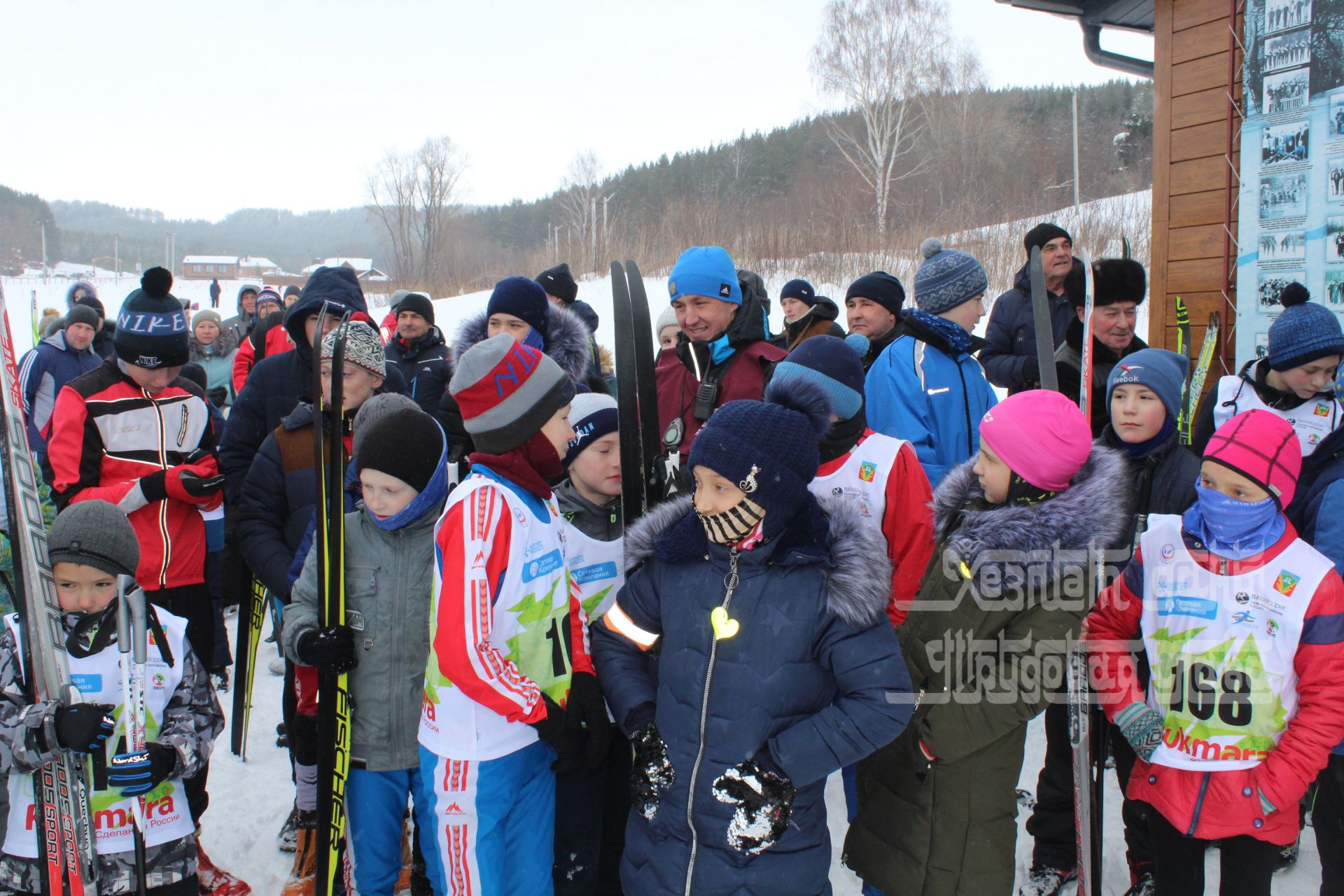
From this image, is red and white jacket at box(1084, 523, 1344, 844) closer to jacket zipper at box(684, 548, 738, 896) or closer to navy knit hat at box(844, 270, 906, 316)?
jacket zipper at box(684, 548, 738, 896)

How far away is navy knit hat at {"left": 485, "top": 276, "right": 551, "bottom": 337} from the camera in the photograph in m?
3.30

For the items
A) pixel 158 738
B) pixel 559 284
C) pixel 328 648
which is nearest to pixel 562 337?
pixel 559 284

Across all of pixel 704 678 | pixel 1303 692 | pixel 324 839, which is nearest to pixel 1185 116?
pixel 1303 692

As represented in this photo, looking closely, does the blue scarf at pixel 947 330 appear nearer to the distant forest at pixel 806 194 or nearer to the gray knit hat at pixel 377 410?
the gray knit hat at pixel 377 410

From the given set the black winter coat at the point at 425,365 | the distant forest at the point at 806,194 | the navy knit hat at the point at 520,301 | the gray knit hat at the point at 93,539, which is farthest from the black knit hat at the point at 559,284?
the distant forest at the point at 806,194

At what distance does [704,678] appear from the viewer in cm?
175

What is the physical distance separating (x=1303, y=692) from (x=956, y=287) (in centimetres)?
158

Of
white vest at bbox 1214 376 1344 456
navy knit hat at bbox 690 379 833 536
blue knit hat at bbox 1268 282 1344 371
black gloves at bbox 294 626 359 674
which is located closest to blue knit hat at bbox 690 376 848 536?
navy knit hat at bbox 690 379 833 536

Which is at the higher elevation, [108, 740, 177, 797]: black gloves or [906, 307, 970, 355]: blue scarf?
[906, 307, 970, 355]: blue scarf

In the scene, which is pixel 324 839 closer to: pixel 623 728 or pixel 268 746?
pixel 623 728

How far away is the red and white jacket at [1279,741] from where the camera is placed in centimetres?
197

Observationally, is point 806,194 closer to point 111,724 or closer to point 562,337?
point 562,337

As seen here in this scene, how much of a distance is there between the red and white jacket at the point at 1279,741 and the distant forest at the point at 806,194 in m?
17.7

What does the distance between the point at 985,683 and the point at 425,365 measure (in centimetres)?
379
